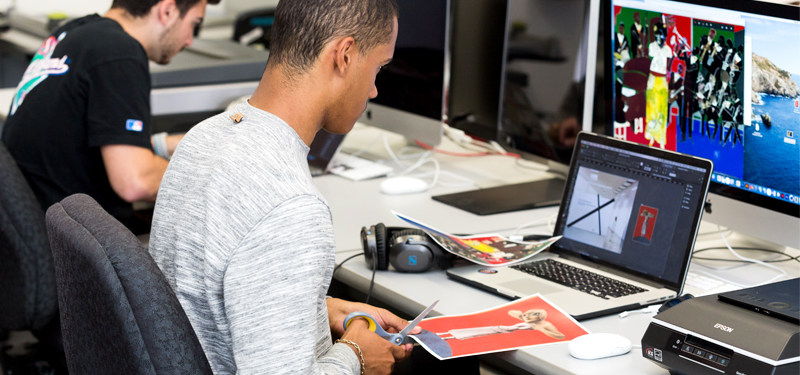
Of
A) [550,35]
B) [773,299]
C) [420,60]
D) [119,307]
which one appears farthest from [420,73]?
[119,307]

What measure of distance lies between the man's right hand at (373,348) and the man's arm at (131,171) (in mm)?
802

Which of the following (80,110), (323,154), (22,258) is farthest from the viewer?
(323,154)

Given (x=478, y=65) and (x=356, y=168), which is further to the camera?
(x=356, y=168)

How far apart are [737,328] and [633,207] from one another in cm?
40

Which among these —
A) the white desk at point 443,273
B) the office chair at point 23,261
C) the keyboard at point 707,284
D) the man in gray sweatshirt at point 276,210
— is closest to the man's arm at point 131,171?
the office chair at point 23,261

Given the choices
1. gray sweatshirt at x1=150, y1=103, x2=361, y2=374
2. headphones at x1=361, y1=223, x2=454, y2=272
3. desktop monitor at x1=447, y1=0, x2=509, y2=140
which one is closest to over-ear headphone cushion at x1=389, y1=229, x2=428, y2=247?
headphones at x1=361, y1=223, x2=454, y2=272

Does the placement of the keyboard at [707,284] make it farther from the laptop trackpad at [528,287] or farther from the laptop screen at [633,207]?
the laptop trackpad at [528,287]

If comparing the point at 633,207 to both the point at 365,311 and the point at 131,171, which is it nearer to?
the point at 365,311

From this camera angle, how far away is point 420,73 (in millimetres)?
2004

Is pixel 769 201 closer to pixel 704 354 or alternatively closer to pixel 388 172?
pixel 704 354

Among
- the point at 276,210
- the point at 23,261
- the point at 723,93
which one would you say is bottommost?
the point at 23,261

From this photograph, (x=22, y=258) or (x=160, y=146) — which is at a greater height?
(x=160, y=146)

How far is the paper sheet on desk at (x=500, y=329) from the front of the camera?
1.03 metres

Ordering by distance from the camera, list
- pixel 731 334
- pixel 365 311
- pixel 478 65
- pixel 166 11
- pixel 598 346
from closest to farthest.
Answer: pixel 731 334, pixel 598 346, pixel 365 311, pixel 166 11, pixel 478 65
